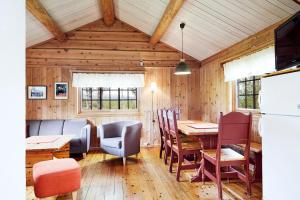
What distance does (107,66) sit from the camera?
18.1ft

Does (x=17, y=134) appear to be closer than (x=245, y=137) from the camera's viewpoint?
Yes

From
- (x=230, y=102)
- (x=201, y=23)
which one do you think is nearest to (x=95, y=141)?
(x=230, y=102)

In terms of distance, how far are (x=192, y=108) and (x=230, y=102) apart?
1467 mm

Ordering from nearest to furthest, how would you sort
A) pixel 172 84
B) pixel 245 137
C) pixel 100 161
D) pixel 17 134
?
pixel 17 134, pixel 245 137, pixel 100 161, pixel 172 84

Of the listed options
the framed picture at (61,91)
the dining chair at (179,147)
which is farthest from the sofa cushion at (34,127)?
the dining chair at (179,147)

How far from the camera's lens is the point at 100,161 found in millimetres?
4383

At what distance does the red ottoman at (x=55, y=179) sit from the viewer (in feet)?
7.36

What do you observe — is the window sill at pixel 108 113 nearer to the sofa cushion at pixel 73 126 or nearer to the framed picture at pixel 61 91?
the sofa cushion at pixel 73 126

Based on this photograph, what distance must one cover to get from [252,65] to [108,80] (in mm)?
3309

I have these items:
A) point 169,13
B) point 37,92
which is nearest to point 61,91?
point 37,92

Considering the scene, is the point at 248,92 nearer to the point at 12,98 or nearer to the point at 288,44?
the point at 288,44

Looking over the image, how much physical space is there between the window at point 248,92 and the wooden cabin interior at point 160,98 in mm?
26

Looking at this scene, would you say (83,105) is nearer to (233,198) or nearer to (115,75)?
(115,75)

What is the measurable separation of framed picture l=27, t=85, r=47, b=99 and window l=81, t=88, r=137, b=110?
36.0 inches
